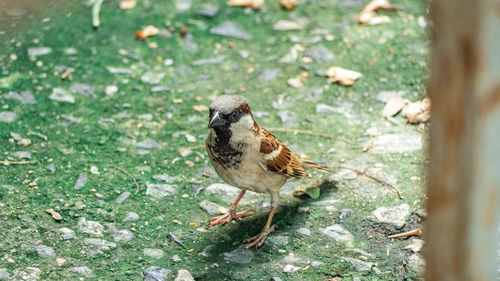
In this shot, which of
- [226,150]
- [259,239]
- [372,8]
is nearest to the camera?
[226,150]

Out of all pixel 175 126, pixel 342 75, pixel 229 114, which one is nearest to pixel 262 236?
pixel 229 114

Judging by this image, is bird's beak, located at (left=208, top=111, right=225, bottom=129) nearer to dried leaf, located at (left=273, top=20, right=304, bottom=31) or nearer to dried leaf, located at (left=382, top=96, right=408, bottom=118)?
dried leaf, located at (left=382, top=96, right=408, bottom=118)

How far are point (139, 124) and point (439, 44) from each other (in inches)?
157

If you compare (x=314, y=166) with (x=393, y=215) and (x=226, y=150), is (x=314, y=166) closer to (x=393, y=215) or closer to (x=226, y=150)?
(x=393, y=215)

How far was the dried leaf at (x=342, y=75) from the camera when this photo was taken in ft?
20.3

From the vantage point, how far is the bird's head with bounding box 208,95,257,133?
13.3 ft

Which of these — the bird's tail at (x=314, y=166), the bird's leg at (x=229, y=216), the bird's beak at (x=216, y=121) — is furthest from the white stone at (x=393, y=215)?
the bird's beak at (x=216, y=121)

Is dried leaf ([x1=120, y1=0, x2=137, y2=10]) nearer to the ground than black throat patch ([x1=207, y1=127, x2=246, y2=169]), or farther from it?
nearer to the ground

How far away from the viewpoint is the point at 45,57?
6312mm

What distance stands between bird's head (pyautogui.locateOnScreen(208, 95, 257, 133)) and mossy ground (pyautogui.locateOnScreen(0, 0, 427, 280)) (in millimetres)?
846

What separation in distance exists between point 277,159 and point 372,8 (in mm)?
3640

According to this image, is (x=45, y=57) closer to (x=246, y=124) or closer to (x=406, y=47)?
(x=246, y=124)

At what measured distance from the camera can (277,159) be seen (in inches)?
170

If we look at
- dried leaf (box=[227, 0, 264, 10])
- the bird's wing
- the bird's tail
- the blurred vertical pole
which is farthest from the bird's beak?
dried leaf (box=[227, 0, 264, 10])
